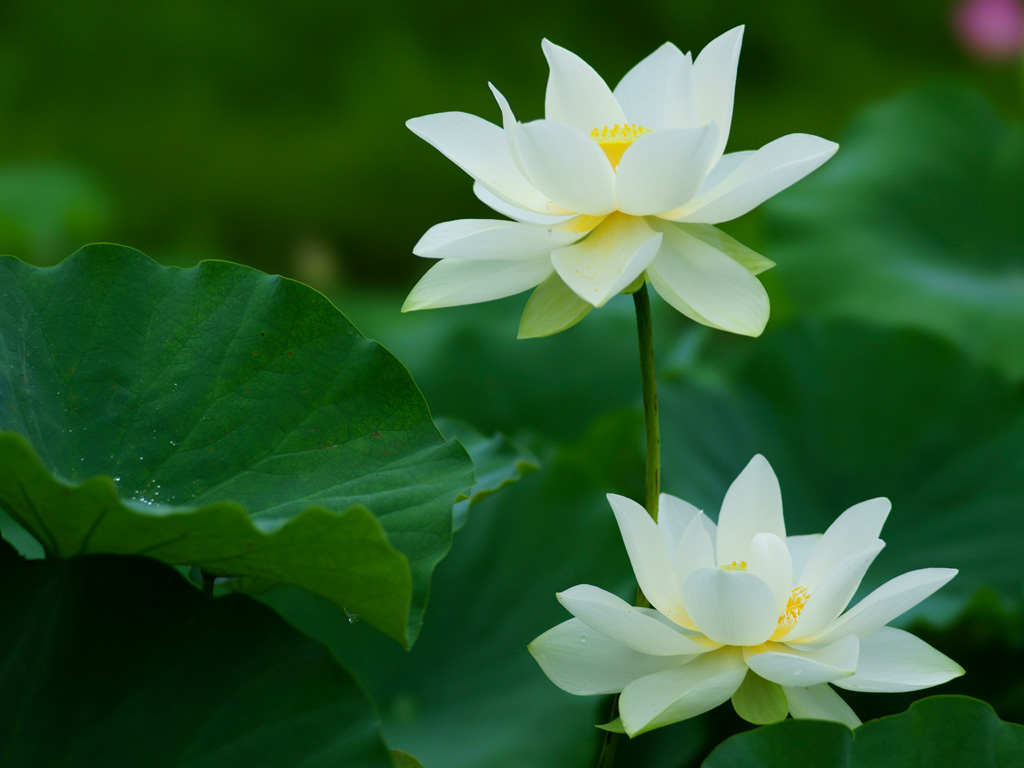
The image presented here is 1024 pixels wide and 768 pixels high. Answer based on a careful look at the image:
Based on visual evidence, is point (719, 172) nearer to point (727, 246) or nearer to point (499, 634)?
point (727, 246)

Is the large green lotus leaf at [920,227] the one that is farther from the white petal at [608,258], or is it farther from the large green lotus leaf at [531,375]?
the white petal at [608,258]

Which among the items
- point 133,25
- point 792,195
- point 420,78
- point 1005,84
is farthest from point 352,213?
point 1005,84

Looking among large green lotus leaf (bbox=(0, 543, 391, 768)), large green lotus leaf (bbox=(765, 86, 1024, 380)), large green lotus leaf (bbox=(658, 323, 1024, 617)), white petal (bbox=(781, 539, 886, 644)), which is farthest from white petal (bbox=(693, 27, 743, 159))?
large green lotus leaf (bbox=(765, 86, 1024, 380))

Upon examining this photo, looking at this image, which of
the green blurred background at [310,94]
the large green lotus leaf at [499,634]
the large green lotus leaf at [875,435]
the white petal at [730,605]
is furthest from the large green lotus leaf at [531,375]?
the green blurred background at [310,94]

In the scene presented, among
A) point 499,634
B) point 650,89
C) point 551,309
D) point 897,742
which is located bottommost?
point 499,634

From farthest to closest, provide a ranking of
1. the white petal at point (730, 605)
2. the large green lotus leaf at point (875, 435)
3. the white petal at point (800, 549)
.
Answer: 1. the large green lotus leaf at point (875, 435)
2. the white petal at point (800, 549)
3. the white petal at point (730, 605)

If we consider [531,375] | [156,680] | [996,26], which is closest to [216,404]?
[156,680]
